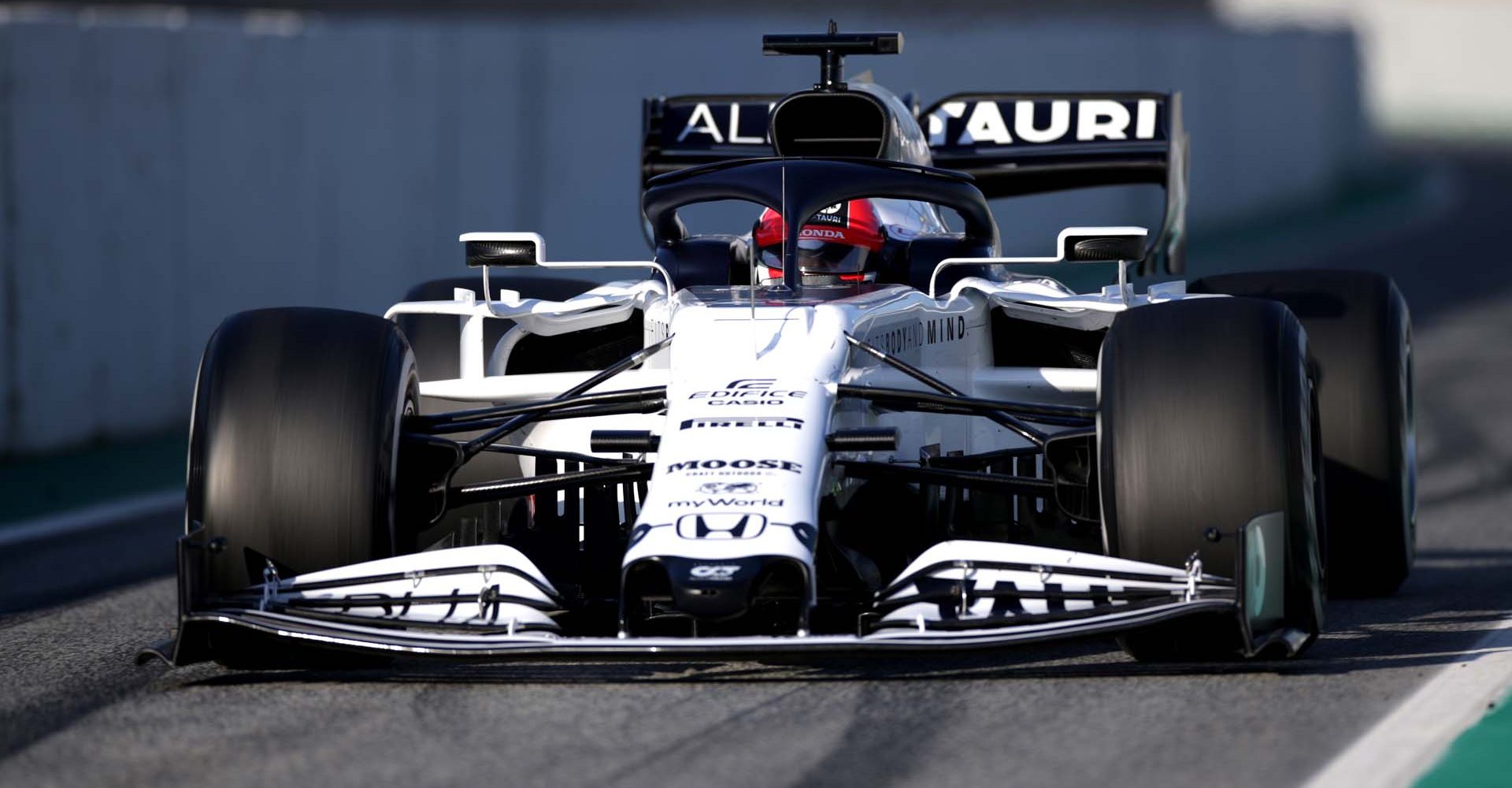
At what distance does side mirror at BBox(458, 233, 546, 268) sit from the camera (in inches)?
280

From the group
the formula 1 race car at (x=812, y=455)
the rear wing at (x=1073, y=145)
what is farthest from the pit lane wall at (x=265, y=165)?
the formula 1 race car at (x=812, y=455)

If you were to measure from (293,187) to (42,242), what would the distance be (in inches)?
78.9

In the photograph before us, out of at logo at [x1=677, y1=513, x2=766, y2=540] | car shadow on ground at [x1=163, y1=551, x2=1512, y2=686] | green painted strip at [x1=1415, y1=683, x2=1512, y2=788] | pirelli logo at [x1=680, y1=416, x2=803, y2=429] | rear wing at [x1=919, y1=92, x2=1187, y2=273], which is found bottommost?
car shadow on ground at [x1=163, y1=551, x2=1512, y2=686]

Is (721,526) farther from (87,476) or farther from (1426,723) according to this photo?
(87,476)

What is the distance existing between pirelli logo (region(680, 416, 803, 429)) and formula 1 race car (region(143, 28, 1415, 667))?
0.02 m

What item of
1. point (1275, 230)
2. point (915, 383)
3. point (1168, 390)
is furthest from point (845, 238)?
point (1275, 230)

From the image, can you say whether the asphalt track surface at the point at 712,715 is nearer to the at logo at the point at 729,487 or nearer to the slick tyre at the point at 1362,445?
the slick tyre at the point at 1362,445

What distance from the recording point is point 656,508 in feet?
19.7

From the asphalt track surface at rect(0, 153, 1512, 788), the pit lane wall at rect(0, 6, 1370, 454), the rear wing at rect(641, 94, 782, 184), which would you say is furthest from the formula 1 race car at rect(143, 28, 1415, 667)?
the pit lane wall at rect(0, 6, 1370, 454)

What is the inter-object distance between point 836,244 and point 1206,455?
2.10 meters

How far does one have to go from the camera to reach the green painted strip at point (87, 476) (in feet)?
34.7

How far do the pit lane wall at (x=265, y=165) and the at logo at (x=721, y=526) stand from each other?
20.5 ft

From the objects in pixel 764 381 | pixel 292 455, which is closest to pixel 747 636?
pixel 764 381

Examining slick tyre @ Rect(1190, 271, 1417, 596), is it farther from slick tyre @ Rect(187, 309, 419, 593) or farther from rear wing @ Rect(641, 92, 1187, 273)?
slick tyre @ Rect(187, 309, 419, 593)
